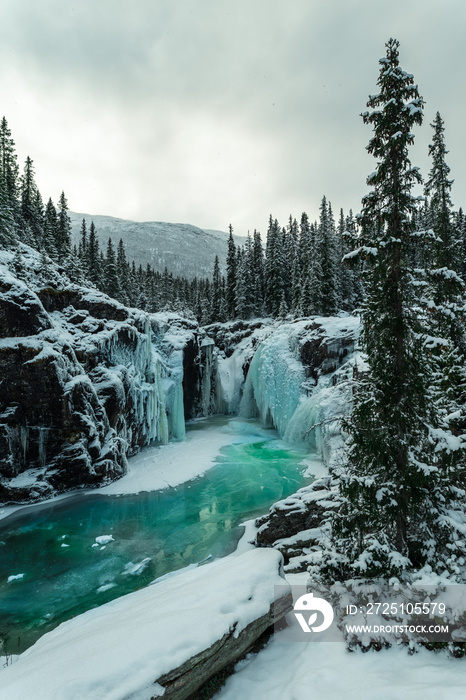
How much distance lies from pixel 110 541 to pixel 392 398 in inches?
444

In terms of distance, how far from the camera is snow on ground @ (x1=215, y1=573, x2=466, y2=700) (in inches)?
136

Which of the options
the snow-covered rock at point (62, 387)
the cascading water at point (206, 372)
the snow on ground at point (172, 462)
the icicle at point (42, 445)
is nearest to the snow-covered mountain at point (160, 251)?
the cascading water at point (206, 372)

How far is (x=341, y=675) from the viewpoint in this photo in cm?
384

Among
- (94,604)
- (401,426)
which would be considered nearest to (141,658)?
(401,426)

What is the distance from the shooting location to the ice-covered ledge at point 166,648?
3.00m

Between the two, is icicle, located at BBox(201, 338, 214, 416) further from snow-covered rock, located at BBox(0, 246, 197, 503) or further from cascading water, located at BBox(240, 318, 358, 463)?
snow-covered rock, located at BBox(0, 246, 197, 503)

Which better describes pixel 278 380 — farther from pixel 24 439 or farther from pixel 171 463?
pixel 24 439

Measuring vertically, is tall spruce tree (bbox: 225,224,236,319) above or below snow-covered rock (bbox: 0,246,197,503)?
above

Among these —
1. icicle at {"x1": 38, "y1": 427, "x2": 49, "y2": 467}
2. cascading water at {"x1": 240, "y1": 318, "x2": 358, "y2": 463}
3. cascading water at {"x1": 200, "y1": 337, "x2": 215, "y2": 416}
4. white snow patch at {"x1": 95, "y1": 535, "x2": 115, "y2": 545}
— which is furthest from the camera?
cascading water at {"x1": 200, "y1": 337, "x2": 215, "y2": 416}

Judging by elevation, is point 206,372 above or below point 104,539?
above

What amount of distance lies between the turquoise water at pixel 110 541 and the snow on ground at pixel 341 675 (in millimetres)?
6051

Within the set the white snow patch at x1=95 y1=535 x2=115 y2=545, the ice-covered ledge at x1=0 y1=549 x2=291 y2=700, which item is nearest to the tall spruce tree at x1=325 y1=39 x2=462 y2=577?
the ice-covered ledge at x1=0 y1=549 x2=291 y2=700

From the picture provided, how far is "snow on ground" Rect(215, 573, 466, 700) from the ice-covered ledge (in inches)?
11.2

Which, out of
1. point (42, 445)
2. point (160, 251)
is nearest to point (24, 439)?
point (42, 445)
